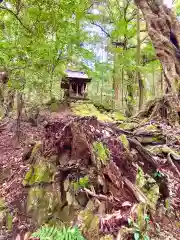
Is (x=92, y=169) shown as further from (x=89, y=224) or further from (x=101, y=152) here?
(x=89, y=224)

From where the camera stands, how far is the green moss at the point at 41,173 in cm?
304

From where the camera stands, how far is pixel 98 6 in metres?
14.4

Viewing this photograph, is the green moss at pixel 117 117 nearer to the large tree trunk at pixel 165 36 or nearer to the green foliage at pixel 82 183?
the large tree trunk at pixel 165 36

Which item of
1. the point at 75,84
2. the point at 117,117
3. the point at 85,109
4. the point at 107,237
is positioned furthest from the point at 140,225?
the point at 75,84

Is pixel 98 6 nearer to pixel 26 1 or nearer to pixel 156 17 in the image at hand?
pixel 156 17

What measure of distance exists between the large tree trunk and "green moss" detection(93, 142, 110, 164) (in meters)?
3.91

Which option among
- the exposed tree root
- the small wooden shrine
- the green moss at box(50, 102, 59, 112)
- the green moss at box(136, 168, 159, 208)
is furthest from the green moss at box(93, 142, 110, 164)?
the small wooden shrine

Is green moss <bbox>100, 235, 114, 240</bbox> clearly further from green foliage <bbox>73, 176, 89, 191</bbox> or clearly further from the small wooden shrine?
the small wooden shrine

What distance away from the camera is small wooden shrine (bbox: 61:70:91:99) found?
1445 cm

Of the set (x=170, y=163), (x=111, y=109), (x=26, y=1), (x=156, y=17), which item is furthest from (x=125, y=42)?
(x=170, y=163)

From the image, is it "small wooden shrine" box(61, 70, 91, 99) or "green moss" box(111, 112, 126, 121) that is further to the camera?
"small wooden shrine" box(61, 70, 91, 99)

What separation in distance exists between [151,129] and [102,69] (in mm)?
8757

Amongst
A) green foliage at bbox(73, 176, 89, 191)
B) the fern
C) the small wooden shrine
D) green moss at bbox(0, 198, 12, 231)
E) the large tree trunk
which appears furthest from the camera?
the small wooden shrine

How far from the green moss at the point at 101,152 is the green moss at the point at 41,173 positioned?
0.79m
